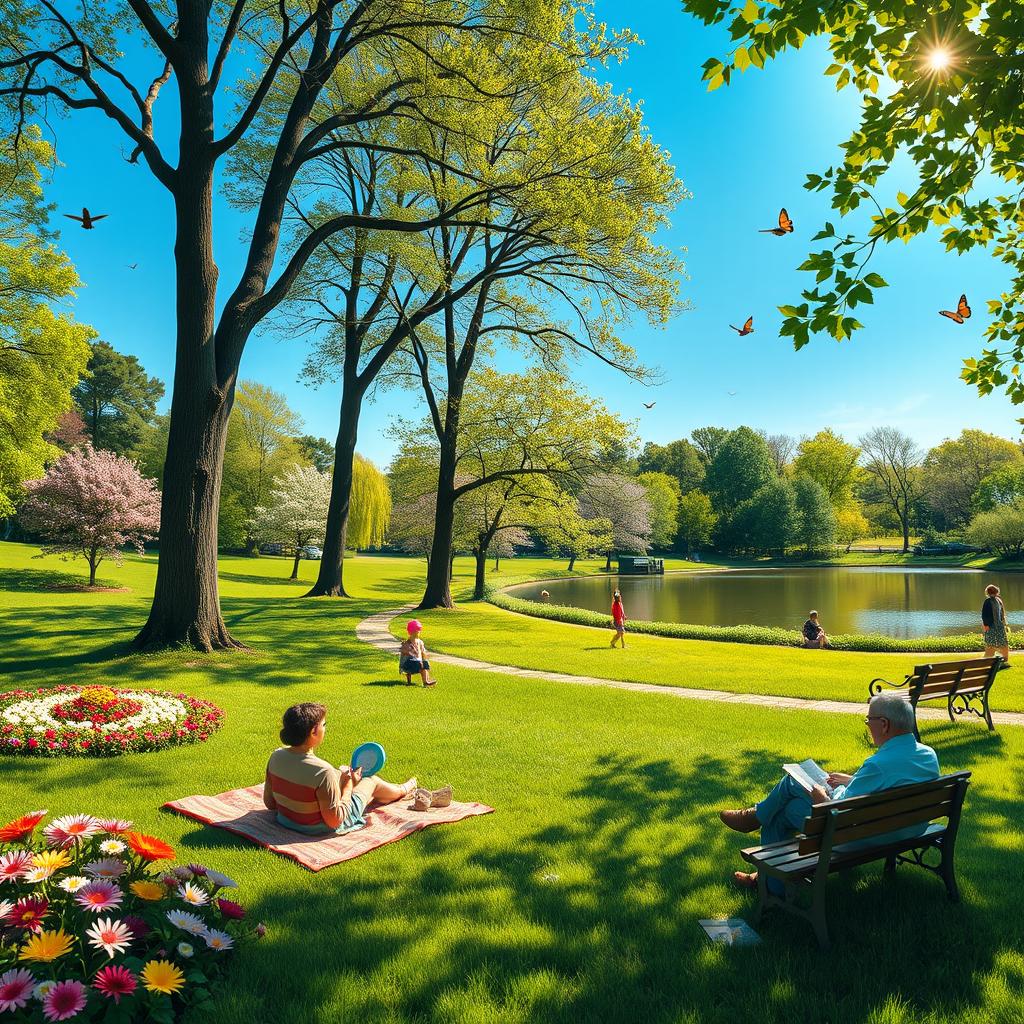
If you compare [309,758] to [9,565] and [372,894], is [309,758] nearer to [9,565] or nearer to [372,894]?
[372,894]

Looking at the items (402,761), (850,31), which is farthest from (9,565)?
(850,31)

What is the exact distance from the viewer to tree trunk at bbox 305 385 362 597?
26.4 meters

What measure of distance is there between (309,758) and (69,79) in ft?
49.1

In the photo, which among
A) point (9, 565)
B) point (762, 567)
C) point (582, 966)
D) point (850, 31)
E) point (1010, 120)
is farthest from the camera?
point (762, 567)

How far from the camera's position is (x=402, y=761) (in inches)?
275

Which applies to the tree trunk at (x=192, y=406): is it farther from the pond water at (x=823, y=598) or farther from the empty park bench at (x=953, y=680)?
the pond water at (x=823, y=598)

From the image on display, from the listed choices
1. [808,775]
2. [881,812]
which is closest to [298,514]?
[808,775]

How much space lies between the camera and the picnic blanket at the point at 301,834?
4.66 meters

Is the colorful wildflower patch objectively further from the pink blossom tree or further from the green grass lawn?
the pink blossom tree

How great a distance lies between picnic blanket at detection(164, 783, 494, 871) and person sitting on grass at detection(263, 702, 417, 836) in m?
0.09

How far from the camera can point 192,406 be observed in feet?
40.7

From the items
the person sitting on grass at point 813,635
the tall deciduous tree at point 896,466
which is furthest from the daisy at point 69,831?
the tall deciduous tree at point 896,466

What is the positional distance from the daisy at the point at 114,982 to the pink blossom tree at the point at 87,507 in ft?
82.4

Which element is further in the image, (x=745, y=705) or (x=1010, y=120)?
(x=745, y=705)
